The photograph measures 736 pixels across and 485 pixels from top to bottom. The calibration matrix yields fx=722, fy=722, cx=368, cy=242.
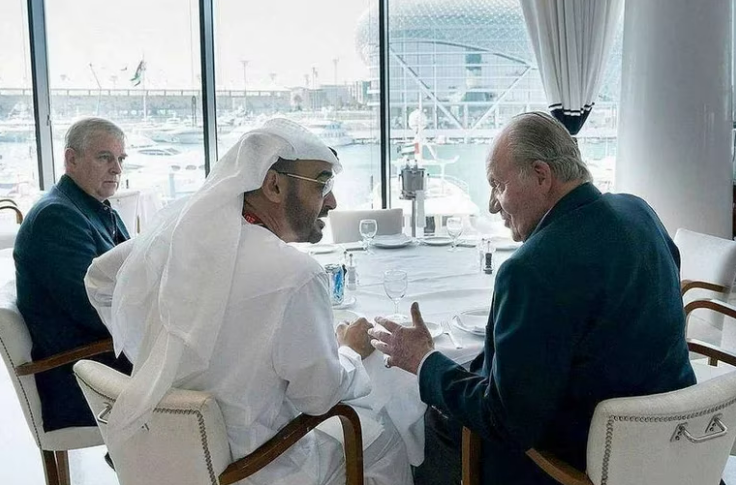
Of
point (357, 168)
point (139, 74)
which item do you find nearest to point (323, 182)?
point (357, 168)

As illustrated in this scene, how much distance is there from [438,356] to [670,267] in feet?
1.80

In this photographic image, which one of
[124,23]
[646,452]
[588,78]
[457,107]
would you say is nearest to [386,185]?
[457,107]

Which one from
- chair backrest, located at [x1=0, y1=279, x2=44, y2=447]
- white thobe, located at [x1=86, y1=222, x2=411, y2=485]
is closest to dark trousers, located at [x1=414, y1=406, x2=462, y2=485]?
white thobe, located at [x1=86, y1=222, x2=411, y2=485]

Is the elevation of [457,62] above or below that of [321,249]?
above

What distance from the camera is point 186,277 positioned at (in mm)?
1497

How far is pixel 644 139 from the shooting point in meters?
4.61

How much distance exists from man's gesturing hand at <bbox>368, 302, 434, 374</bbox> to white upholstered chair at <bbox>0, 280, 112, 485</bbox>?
93 centimetres

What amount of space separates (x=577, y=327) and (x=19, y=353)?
1.60 m

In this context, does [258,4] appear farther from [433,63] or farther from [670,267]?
[670,267]

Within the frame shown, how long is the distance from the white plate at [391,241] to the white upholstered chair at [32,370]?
155 centimetres

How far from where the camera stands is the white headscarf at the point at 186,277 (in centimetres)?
145

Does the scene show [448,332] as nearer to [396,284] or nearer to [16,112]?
[396,284]

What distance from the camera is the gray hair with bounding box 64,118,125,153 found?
259 centimetres

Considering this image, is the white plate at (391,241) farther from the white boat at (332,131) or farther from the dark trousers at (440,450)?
the white boat at (332,131)
